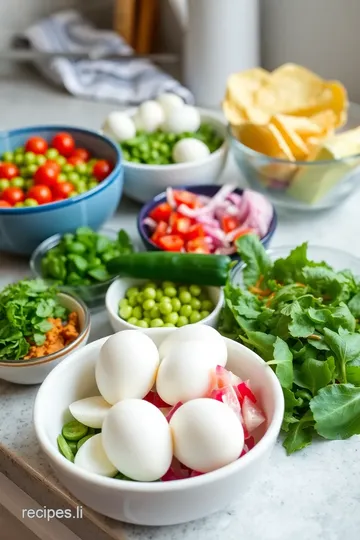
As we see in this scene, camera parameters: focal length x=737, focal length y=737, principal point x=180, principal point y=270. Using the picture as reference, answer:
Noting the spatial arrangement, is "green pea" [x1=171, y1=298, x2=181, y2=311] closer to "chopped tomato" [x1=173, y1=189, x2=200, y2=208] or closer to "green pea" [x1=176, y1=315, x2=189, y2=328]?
"green pea" [x1=176, y1=315, x2=189, y2=328]

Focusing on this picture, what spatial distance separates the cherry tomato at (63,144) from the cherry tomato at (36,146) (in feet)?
0.07

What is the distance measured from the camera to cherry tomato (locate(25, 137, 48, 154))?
1.22m

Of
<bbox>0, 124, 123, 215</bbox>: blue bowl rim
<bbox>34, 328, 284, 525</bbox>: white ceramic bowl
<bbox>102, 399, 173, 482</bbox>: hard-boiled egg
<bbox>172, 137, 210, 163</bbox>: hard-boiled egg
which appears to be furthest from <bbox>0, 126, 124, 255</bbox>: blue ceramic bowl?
<bbox>102, 399, 173, 482</bbox>: hard-boiled egg

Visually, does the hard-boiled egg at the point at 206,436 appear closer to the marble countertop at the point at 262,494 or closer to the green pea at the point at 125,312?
the marble countertop at the point at 262,494

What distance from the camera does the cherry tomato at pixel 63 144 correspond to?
1.23m

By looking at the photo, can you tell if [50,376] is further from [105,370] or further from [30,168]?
[30,168]

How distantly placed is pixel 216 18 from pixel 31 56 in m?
0.48

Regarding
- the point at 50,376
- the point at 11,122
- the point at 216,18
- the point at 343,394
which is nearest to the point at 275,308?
the point at 343,394

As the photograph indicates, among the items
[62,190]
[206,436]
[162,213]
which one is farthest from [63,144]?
[206,436]

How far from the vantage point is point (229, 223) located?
1.10 metres

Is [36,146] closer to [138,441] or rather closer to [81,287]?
[81,287]

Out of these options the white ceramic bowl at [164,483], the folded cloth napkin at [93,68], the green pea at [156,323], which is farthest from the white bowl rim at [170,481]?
the folded cloth napkin at [93,68]

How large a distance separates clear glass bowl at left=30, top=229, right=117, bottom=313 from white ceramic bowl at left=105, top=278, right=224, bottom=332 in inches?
0.8

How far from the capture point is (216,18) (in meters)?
1.41
